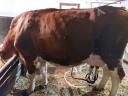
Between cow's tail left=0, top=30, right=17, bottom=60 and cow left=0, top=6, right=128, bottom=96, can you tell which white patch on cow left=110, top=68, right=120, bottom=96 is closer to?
cow left=0, top=6, right=128, bottom=96

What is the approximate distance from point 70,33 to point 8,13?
383 cm

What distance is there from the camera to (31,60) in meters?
3.66

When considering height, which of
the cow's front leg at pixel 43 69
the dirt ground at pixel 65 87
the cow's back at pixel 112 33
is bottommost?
the dirt ground at pixel 65 87

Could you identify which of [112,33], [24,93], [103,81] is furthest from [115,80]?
[24,93]

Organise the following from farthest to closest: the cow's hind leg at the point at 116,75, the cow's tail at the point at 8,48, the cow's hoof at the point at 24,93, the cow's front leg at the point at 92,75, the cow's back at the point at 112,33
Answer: the cow's front leg at the point at 92,75 < the cow's tail at the point at 8,48 < the cow's hoof at the point at 24,93 < the cow's hind leg at the point at 116,75 < the cow's back at the point at 112,33

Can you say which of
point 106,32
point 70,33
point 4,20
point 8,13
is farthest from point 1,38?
point 106,32

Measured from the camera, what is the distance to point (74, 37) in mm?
3461

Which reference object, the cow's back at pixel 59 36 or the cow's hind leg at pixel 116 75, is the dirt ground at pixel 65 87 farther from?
the cow's back at pixel 59 36

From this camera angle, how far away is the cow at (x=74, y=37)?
339cm

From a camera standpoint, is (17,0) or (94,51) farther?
(17,0)

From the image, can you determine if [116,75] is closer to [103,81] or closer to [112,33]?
[103,81]

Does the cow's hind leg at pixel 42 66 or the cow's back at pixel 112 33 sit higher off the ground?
the cow's back at pixel 112 33

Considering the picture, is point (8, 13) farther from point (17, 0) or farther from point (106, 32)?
point (106, 32)

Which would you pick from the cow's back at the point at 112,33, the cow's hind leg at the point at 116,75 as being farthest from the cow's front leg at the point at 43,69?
the cow's hind leg at the point at 116,75
